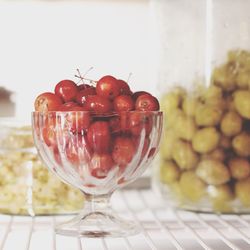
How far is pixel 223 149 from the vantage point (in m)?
1.06

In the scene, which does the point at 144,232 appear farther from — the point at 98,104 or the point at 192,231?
the point at 98,104

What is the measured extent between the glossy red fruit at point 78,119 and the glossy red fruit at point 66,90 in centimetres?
3

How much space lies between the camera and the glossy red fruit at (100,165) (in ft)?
2.93

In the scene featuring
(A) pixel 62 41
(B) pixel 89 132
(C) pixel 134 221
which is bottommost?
(C) pixel 134 221

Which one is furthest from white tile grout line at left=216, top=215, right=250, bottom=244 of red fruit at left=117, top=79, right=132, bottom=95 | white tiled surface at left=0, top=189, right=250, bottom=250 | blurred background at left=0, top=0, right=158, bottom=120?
blurred background at left=0, top=0, right=158, bottom=120

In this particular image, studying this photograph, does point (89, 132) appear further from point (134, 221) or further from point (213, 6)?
point (213, 6)

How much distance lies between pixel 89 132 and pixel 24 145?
8.7 inches

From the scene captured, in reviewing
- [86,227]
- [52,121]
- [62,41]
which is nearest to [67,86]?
[52,121]

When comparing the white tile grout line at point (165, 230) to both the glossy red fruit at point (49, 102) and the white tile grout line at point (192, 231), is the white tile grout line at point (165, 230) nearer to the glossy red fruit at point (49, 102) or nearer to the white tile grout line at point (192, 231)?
the white tile grout line at point (192, 231)

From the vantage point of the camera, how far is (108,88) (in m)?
0.91

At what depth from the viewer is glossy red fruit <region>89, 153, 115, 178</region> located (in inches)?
35.2

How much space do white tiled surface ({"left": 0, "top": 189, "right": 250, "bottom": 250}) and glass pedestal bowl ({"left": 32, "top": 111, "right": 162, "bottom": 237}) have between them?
3 cm

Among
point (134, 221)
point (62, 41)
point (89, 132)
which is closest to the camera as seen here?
point (89, 132)

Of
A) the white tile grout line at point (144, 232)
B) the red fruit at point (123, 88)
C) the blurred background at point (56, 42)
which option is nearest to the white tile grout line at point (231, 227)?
the white tile grout line at point (144, 232)
